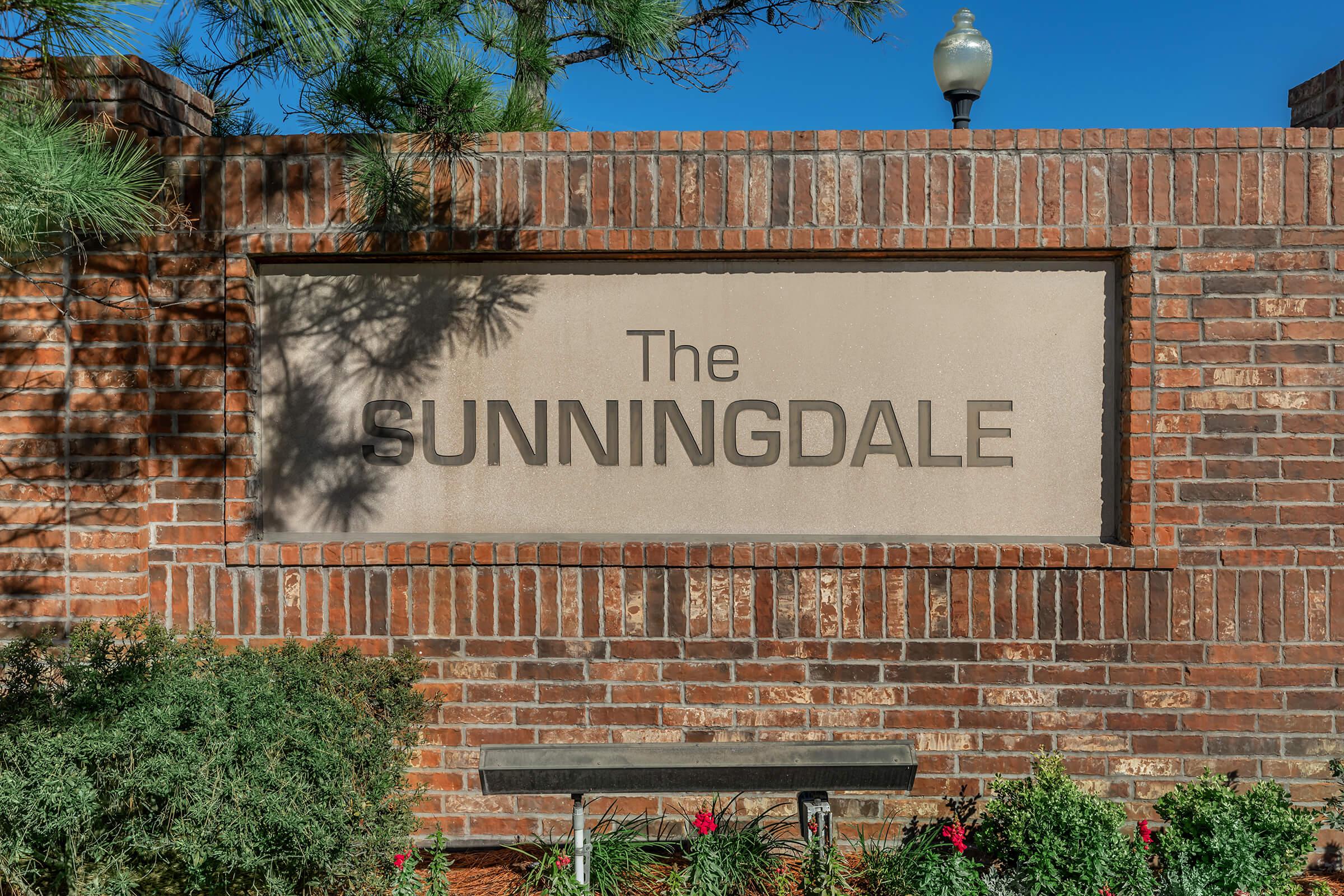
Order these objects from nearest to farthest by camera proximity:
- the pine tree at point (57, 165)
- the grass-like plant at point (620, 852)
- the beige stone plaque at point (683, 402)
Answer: the pine tree at point (57, 165) < the grass-like plant at point (620, 852) < the beige stone plaque at point (683, 402)

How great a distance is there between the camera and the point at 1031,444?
3.43 meters

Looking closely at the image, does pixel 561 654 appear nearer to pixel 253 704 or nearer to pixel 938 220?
pixel 253 704

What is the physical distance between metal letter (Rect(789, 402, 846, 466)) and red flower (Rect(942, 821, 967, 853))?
141 centimetres

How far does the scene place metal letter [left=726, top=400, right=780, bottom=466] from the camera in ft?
11.3

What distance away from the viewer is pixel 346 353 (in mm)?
3479

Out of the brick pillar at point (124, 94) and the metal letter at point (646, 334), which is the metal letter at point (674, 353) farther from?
the brick pillar at point (124, 94)

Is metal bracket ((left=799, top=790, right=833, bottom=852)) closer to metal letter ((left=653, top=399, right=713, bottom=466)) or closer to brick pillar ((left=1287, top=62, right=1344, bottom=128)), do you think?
metal letter ((left=653, top=399, right=713, bottom=466))

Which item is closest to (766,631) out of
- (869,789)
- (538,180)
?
(869,789)

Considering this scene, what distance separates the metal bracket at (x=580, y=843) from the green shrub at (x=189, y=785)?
55 cm

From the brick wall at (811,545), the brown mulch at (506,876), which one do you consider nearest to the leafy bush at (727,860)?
the brown mulch at (506,876)

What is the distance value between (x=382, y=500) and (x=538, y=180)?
55.7 inches

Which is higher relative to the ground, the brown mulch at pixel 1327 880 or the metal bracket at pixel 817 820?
the metal bracket at pixel 817 820

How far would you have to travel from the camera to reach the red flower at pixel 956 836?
10.1ft

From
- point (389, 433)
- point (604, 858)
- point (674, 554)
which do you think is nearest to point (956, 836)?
point (604, 858)
